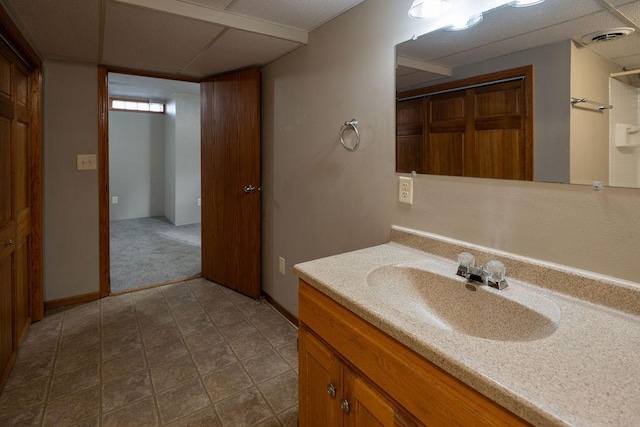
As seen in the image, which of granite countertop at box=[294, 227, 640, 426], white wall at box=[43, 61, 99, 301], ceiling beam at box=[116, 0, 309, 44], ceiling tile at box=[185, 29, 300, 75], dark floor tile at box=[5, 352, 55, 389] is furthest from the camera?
white wall at box=[43, 61, 99, 301]

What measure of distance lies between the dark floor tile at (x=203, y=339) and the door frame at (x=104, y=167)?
112 centimetres

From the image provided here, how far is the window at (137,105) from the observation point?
5980 millimetres

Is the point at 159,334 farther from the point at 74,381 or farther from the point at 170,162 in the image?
the point at 170,162

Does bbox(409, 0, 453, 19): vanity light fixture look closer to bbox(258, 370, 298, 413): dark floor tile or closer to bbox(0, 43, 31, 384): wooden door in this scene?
bbox(258, 370, 298, 413): dark floor tile

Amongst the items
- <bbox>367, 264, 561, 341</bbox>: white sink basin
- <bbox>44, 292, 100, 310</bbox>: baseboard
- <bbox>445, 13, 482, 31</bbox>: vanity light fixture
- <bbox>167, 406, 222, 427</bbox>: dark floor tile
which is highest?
<bbox>445, 13, 482, 31</bbox>: vanity light fixture

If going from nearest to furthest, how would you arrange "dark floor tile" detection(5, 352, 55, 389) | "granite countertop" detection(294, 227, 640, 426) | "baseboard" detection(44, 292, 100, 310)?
"granite countertop" detection(294, 227, 640, 426) < "dark floor tile" detection(5, 352, 55, 389) < "baseboard" detection(44, 292, 100, 310)

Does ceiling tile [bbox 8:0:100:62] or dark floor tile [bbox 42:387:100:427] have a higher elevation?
ceiling tile [bbox 8:0:100:62]

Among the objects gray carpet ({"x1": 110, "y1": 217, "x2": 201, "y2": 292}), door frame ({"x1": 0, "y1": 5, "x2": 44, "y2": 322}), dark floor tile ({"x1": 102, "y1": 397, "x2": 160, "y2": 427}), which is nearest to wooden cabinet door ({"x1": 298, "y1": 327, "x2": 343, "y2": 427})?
dark floor tile ({"x1": 102, "y1": 397, "x2": 160, "y2": 427})

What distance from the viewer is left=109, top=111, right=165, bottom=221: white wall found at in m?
6.09

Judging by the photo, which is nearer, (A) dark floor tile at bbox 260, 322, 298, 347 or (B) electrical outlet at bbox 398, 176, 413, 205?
(B) electrical outlet at bbox 398, 176, 413, 205

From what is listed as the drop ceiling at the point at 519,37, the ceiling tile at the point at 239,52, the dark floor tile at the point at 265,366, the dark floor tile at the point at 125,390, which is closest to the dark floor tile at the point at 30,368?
the dark floor tile at the point at 125,390

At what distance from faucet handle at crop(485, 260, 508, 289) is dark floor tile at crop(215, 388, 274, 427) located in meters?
1.17

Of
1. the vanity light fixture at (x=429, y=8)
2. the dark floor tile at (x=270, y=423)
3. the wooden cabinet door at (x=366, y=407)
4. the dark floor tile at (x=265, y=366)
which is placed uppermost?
the vanity light fixture at (x=429, y=8)

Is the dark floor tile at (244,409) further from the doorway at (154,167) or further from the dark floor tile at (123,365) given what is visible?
the doorway at (154,167)
